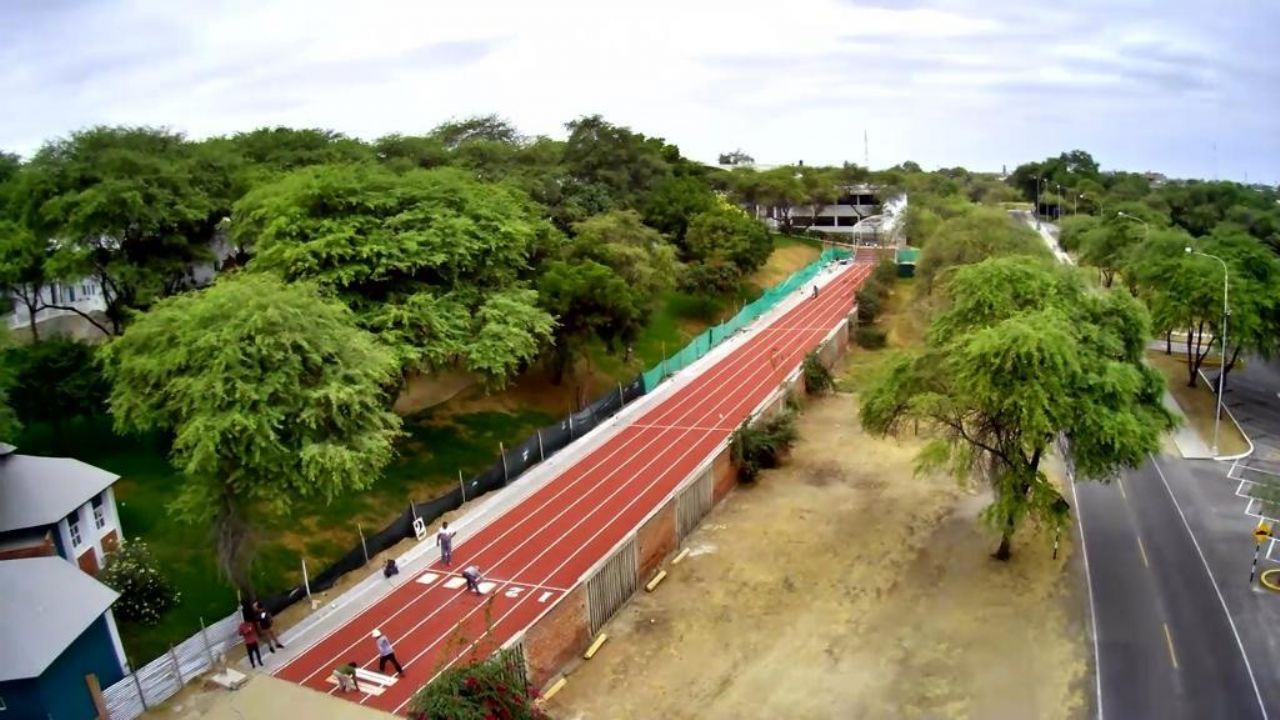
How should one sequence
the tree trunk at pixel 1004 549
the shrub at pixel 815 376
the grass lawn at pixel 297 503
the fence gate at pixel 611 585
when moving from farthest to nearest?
the shrub at pixel 815 376
the tree trunk at pixel 1004 549
the grass lawn at pixel 297 503
the fence gate at pixel 611 585

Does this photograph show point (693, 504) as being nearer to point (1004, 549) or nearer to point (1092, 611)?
point (1004, 549)

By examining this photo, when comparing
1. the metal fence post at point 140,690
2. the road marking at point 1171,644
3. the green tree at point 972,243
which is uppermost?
the green tree at point 972,243

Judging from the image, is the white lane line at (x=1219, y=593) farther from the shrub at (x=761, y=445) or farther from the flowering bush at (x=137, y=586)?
the flowering bush at (x=137, y=586)

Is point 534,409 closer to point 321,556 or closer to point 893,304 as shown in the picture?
point 321,556

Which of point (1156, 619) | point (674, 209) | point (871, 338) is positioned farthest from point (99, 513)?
point (674, 209)

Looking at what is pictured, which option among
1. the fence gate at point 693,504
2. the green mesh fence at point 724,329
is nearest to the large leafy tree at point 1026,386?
the fence gate at point 693,504

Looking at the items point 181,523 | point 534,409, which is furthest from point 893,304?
point 181,523
